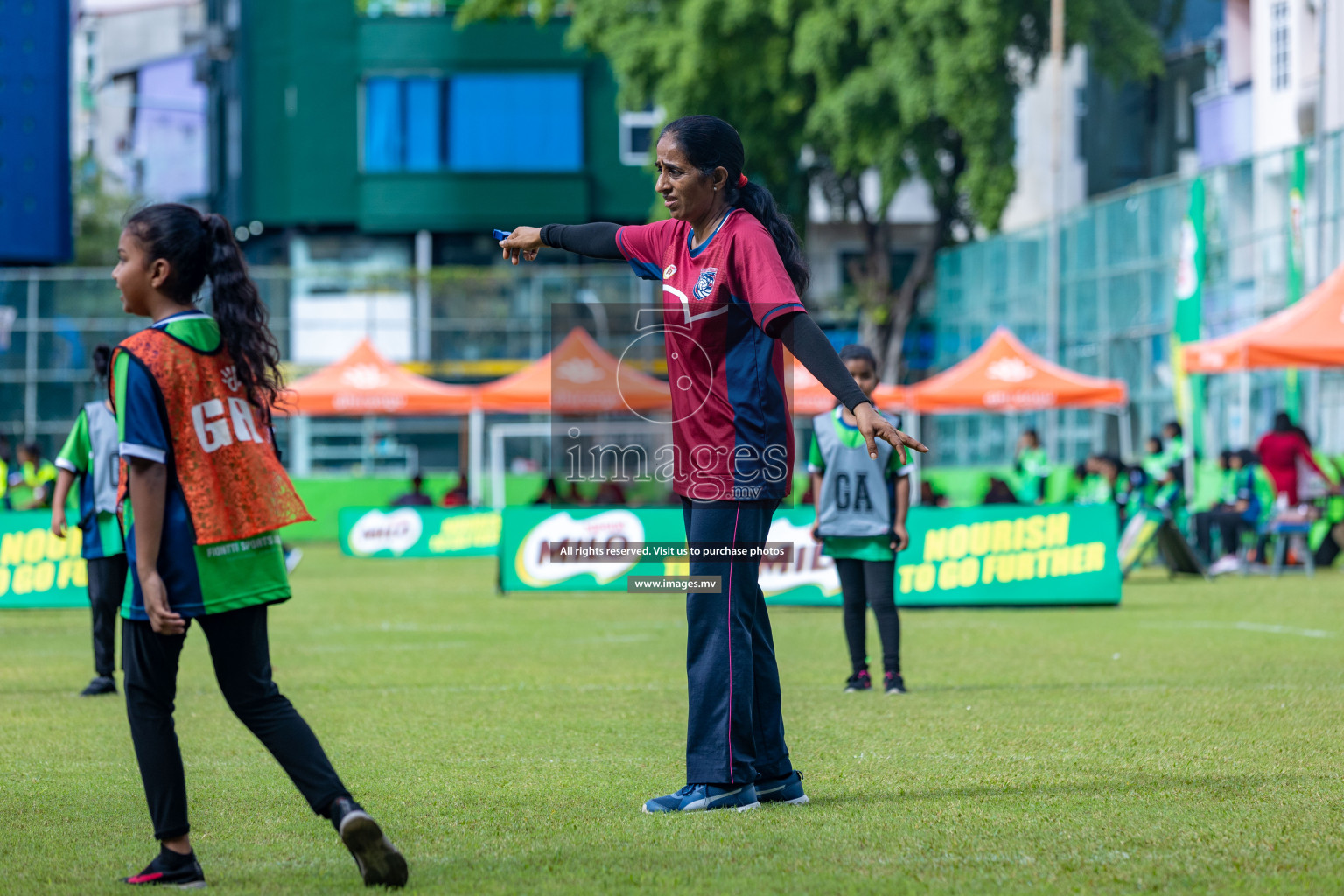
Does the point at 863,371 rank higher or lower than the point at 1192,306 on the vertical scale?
lower

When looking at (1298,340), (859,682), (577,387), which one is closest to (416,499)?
(577,387)

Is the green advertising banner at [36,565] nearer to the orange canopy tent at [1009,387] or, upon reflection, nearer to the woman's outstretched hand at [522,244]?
the woman's outstretched hand at [522,244]

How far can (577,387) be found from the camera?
2380cm

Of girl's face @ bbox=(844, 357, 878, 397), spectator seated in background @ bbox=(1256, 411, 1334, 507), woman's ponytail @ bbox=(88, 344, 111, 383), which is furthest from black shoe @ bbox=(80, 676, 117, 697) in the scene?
spectator seated in background @ bbox=(1256, 411, 1334, 507)

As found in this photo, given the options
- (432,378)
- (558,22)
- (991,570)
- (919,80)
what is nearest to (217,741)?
(991,570)

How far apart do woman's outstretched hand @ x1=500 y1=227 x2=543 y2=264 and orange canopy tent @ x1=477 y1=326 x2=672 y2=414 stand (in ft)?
46.6

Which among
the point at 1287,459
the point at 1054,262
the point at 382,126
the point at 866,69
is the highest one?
the point at 382,126

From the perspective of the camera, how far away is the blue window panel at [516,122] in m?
41.0

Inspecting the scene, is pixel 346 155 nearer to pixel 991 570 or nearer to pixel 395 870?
pixel 991 570

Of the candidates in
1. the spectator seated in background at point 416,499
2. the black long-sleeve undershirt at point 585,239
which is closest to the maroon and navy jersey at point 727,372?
the black long-sleeve undershirt at point 585,239

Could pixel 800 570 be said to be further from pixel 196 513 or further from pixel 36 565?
pixel 196 513

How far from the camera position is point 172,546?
470 centimetres

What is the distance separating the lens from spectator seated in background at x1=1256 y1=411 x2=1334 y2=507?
20125 millimetres

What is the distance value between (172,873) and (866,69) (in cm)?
3019
